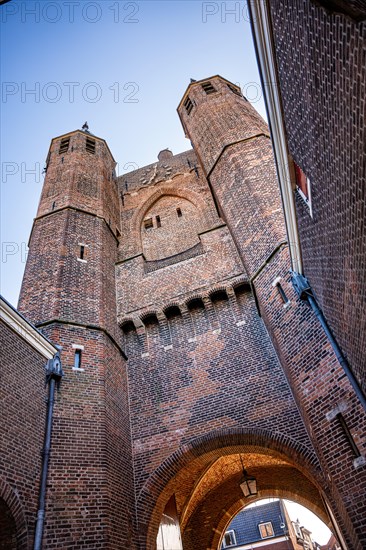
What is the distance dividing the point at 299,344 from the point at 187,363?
3555 millimetres

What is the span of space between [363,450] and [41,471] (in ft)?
19.6

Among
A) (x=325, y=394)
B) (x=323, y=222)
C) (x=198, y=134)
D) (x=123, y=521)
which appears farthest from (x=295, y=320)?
(x=198, y=134)

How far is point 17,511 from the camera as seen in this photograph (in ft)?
21.4

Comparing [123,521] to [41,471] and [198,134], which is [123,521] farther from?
[198,134]

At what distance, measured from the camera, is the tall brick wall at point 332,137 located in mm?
3584

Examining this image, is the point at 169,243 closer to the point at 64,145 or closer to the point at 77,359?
the point at 77,359

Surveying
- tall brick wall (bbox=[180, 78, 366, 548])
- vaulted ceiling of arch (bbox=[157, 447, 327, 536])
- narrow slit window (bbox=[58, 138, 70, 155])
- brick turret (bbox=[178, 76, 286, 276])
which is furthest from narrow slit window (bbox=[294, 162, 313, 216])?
narrow slit window (bbox=[58, 138, 70, 155])

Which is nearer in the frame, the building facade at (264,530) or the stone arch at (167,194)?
A: the stone arch at (167,194)

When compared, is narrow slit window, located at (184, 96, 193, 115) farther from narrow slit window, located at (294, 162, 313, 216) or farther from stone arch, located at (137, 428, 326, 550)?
stone arch, located at (137, 428, 326, 550)

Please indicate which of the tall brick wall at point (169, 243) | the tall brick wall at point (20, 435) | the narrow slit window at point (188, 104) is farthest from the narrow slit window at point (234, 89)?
the tall brick wall at point (20, 435)

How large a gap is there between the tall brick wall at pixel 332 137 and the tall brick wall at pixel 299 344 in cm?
94

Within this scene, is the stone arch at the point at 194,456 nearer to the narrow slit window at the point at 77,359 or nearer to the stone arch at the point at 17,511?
the stone arch at the point at 17,511

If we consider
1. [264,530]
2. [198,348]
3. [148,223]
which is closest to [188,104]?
[148,223]

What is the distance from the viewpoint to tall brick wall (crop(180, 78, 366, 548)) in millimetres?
6887
